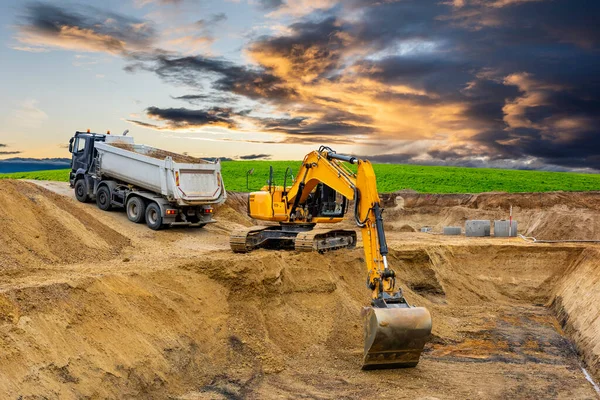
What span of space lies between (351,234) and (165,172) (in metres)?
6.89

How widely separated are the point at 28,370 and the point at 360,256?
10.9 meters

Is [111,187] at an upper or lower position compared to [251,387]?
upper

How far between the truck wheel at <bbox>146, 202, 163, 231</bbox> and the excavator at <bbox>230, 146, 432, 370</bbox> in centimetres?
407

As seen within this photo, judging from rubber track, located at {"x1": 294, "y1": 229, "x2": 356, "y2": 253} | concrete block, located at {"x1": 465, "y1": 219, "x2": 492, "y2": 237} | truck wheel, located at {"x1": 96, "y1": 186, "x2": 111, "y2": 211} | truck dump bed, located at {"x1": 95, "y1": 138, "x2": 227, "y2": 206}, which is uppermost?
truck dump bed, located at {"x1": 95, "y1": 138, "x2": 227, "y2": 206}

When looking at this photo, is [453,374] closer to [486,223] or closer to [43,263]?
[43,263]

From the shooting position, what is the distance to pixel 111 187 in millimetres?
21938

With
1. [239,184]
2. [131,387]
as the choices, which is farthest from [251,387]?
[239,184]

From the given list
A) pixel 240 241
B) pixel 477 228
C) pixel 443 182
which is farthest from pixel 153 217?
pixel 443 182

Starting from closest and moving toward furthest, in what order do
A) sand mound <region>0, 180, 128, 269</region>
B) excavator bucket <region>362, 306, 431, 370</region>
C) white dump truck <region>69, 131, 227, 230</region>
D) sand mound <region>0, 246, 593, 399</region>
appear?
1. sand mound <region>0, 246, 593, 399</region>
2. excavator bucket <region>362, 306, 431, 370</region>
3. sand mound <region>0, 180, 128, 269</region>
4. white dump truck <region>69, 131, 227, 230</region>

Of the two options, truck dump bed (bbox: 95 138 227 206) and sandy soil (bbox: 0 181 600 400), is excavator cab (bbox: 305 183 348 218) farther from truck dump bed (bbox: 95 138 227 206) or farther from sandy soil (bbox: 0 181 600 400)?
truck dump bed (bbox: 95 138 227 206)

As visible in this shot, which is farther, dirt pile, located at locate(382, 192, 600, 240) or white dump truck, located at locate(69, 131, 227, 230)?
dirt pile, located at locate(382, 192, 600, 240)

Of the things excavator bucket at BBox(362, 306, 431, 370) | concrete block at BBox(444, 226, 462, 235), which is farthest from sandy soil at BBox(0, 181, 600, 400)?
concrete block at BBox(444, 226, 462, 235)

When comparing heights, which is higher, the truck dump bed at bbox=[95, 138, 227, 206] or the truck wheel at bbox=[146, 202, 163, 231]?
the truck dump bed at bbox=[95, 138, 227, 206]

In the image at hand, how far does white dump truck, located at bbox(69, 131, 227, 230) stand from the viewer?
20.5 m
